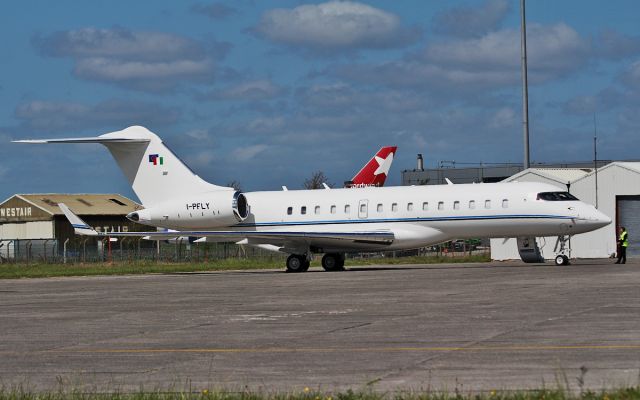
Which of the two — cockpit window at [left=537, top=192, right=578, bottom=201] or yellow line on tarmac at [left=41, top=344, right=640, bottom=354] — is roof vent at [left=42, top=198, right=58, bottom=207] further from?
yellow line on tarmac at [left=41, top=344, right=640, bottom=354]

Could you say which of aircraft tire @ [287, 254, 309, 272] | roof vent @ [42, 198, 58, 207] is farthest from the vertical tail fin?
roof vent @ [42, 198, 58, 207]

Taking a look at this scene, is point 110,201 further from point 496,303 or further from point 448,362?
point 448,362

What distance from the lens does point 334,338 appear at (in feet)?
50.8

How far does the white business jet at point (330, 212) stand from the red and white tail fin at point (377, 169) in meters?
19.0

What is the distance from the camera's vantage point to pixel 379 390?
10609mm

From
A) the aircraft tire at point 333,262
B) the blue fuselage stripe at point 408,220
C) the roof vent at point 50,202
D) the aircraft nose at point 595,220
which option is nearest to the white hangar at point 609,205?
the aircraft tire at point 333,262

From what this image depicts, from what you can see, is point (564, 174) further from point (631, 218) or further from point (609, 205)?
point (631, 218)

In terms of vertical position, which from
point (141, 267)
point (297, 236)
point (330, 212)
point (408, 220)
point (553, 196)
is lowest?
point (141, 267)

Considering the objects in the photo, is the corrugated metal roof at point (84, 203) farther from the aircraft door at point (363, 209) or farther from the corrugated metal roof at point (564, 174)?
the aircraft door at point (363, 209)

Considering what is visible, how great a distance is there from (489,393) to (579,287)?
16.1 meters

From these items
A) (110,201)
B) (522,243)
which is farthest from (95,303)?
(110,201)

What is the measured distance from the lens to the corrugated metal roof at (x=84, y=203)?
3935 inches

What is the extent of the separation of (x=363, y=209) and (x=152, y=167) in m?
9.43

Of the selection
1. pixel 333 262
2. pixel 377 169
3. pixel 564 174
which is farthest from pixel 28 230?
pixel 333 262
